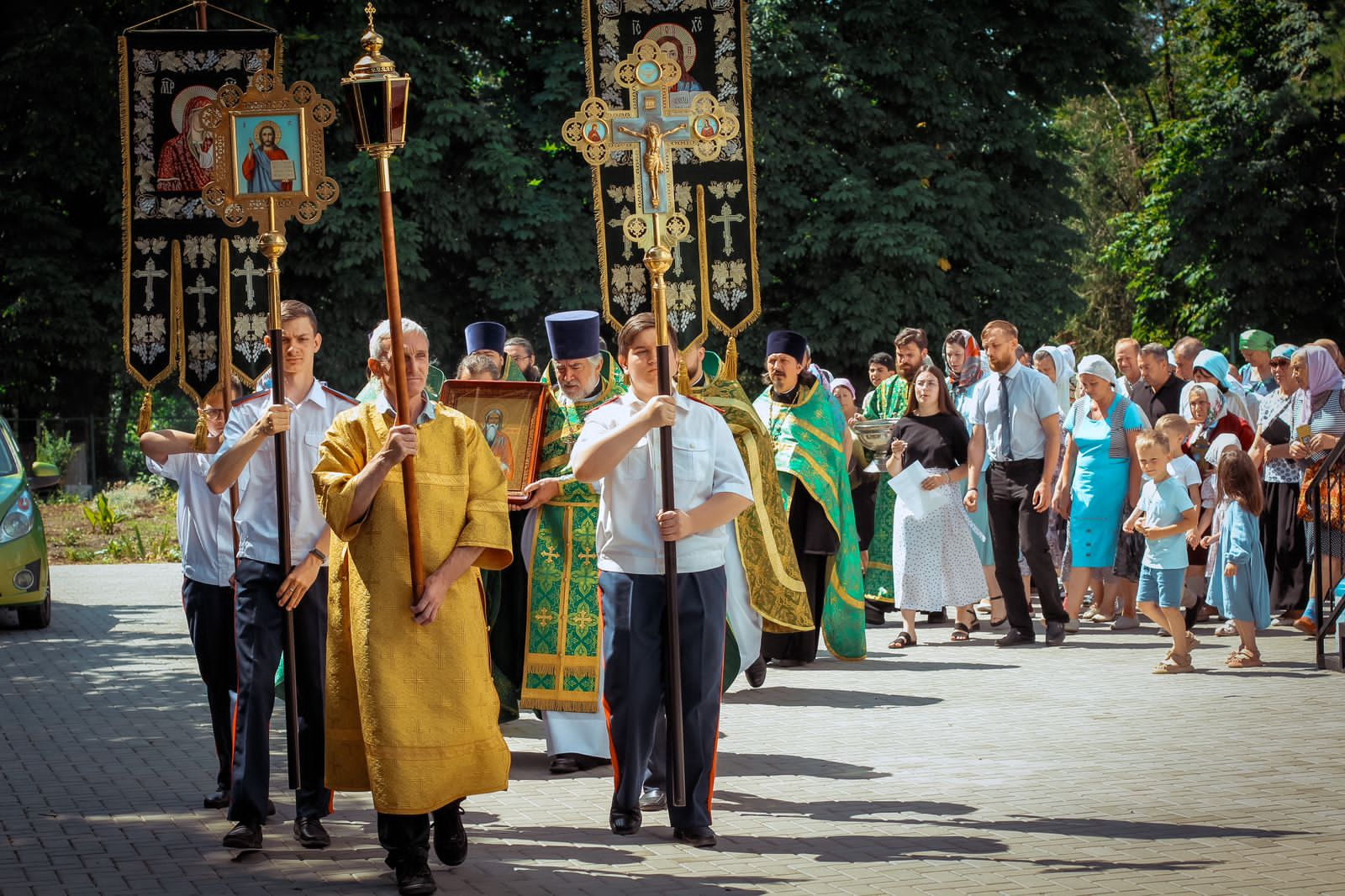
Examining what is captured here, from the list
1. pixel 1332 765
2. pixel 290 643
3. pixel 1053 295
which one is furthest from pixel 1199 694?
pixel 1053 295

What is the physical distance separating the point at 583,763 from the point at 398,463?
9.90 feet

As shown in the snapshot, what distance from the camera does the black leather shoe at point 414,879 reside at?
5969mm

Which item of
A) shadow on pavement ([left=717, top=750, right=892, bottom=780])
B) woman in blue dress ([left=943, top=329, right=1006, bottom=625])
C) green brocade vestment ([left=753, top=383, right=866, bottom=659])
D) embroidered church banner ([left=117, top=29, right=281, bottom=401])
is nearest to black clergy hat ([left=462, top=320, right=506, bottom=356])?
embroidered church banner ([left=117, top=29, right=281, bottom=401])

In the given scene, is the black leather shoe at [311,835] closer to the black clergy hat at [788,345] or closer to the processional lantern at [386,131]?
the processional lantern at [386,131]

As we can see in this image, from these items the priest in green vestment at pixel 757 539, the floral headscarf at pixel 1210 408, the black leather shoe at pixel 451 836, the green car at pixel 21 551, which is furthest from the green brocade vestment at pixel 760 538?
the green car at pixel 21 551

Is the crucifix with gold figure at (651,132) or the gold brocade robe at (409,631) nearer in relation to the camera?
the gold brocade robe at (409,631)

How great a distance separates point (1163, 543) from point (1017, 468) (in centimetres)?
169

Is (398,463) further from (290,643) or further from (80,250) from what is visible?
(80,250)

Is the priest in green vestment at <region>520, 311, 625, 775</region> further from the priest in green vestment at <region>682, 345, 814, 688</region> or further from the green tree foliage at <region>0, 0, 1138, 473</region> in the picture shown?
the green tree foliage at <region>0, 0, 1138, 473</region>

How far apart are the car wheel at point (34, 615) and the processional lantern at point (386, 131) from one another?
31.9 ft

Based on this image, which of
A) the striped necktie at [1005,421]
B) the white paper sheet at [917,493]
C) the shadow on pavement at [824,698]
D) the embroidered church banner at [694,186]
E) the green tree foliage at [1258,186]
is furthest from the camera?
the green tree foliage at [1258,186]

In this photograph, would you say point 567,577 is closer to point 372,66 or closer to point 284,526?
point 284,526

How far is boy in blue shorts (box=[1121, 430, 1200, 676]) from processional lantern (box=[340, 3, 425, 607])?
21.2 feet

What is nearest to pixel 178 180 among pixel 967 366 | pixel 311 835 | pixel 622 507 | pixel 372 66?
pixel 372 66
